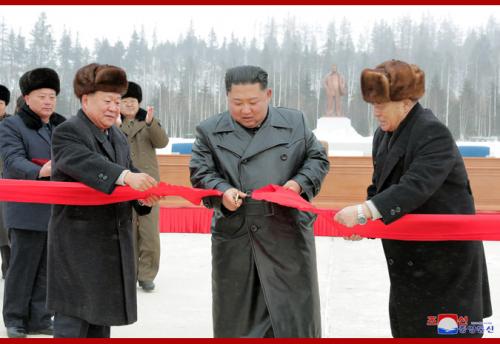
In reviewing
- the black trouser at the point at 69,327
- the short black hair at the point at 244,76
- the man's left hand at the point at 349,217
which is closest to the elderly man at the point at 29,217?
the black trouser at the point at 69,327

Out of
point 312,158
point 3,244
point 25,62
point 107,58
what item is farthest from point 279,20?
point 312,158

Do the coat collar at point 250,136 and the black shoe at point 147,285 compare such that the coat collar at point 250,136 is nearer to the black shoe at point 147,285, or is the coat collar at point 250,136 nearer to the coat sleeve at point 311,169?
the coat sleeve at point 311,169

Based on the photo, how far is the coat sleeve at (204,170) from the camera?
2.89 m

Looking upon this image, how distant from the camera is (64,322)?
3.01 metres

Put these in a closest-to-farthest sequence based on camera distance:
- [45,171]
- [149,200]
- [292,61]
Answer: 1. [149,200]
2. [45,171]
3. [292,61]

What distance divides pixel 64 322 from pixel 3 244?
8.25 feet

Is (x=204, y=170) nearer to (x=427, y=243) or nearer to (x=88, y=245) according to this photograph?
(x=88, y=245)

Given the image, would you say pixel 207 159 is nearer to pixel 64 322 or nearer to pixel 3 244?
pixel 64 322

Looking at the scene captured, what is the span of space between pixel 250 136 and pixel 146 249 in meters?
2.67

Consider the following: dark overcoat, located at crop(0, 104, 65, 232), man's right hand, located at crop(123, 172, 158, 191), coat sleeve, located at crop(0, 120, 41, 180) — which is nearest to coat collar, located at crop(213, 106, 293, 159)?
man's right hand, located at crop(123, 172, 158, 191)

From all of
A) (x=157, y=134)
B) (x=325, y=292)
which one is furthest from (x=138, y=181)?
(x=325, y=292)

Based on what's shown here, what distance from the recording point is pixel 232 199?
2762 mm

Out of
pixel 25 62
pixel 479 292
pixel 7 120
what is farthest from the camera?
pixel 25 62

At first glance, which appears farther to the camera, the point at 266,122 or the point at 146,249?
the point at 146,249
